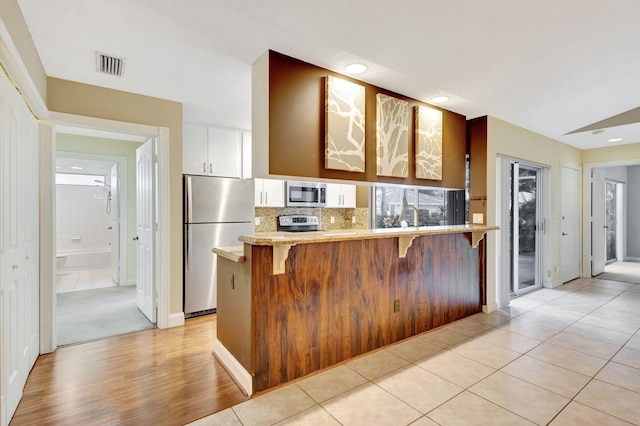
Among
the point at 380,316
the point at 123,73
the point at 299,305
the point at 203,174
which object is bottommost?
the point at 380,316

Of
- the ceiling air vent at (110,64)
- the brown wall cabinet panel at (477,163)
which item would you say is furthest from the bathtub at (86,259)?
the brown wall cabinet panel at (477,163)

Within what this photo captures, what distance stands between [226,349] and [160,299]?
122 cm

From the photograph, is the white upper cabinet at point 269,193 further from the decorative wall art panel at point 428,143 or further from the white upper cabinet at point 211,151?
the decorative wall art panel at point 428,143

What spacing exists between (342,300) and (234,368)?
95cm

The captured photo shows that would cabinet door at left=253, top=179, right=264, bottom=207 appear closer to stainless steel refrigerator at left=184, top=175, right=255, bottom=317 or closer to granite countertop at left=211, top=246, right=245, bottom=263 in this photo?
stainless steel refrigerator at left=184, top=175, right=255, bottom=317

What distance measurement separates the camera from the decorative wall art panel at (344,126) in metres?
2.56

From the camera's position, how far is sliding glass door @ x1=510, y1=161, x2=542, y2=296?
464 centimetres

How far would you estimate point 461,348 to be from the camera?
9.23 ft

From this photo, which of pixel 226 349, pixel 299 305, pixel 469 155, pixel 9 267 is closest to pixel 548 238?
pixel 469 155

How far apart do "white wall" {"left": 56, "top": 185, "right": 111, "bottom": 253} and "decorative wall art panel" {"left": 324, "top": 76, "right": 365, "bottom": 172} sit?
23.2ft

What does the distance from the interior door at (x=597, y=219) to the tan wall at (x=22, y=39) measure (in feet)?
25.7

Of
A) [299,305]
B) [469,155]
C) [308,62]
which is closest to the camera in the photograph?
[299,305]

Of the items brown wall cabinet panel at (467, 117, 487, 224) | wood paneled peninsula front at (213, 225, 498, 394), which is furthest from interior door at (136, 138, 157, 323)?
brown wall cabinet panel at (467, 117, 487, 224)

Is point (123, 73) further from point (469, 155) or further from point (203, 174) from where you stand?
point (469, 155)
